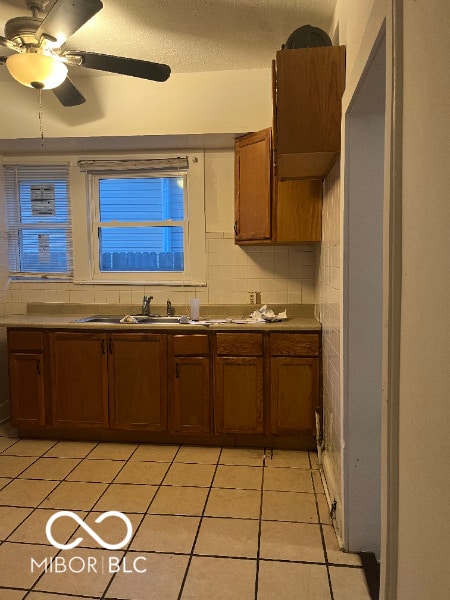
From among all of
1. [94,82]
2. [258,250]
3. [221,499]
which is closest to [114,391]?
[221,499]

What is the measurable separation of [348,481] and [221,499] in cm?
80

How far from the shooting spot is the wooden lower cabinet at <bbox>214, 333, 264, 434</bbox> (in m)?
3.16

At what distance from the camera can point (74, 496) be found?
2549 mm

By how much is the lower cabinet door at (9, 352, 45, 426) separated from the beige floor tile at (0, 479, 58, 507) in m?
0.69

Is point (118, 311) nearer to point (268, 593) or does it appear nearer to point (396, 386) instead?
point (268, 593)

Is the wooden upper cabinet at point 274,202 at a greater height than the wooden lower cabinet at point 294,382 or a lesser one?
greater

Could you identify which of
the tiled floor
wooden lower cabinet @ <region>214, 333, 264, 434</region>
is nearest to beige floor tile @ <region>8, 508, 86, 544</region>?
the tiled floor

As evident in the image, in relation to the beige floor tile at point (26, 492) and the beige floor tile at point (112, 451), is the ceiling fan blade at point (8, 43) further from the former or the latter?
the beige floor tile at point (112, 451)

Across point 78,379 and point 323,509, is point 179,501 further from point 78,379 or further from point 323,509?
point 78,379

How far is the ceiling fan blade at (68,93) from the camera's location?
8.74ft

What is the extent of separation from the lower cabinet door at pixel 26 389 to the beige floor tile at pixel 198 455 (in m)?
1.08

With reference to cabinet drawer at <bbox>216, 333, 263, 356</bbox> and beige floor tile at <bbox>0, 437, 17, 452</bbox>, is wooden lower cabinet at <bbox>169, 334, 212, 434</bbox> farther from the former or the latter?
beige floor tile at <bbox>0, 437, 17, 452</bbox>

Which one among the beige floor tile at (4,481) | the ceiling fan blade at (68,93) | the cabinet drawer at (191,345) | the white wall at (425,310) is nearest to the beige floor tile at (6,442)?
the beige floor tile at (4,481)

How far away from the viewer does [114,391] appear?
3307 millimetres
